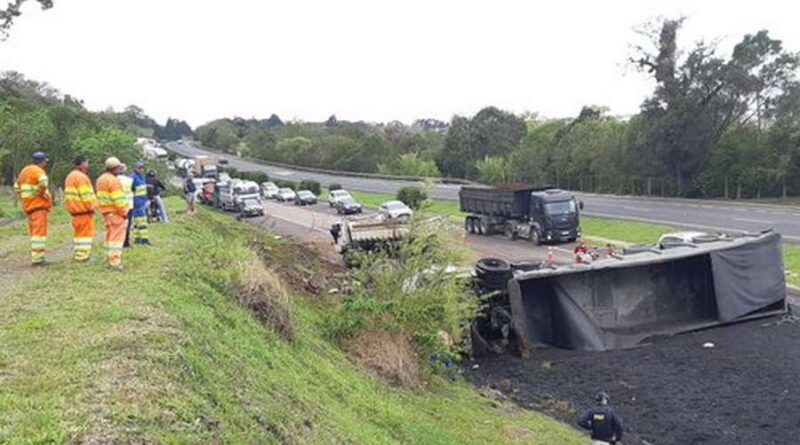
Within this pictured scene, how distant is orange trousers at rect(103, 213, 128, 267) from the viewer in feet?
39.2

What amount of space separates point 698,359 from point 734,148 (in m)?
40.4

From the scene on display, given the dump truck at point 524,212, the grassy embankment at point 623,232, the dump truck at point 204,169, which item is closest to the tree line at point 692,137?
the grassy embankment at point 623,232

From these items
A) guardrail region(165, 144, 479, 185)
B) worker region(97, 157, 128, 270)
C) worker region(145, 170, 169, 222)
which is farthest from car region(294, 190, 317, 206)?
worker region(97, 157, 128, 270)

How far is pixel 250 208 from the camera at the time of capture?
48812 millimetres

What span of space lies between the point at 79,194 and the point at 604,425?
8.59 m

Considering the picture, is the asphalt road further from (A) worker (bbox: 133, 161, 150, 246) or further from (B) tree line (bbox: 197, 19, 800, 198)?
(A) worker (bbox: 133, 161, 150, 246)

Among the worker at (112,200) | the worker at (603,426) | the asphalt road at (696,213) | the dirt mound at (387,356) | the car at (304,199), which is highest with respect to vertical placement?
the worker at (112,200)

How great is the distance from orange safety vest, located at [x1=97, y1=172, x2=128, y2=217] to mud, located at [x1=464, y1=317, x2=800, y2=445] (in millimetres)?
8607

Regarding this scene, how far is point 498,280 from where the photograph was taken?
20.2 m

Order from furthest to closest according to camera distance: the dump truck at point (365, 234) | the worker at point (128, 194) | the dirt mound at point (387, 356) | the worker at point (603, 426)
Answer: the dump truck at point (365, 234) → the dirt mound at point (387, 356) → the worker at point (128, 194) → the worker at point (603, 426)

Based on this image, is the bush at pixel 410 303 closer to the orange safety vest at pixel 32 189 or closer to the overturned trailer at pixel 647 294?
the overturned trailer at pixel 647 294

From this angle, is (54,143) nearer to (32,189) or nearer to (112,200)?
(32,189)

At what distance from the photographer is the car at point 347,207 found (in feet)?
173

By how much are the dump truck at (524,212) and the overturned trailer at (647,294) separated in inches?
535
